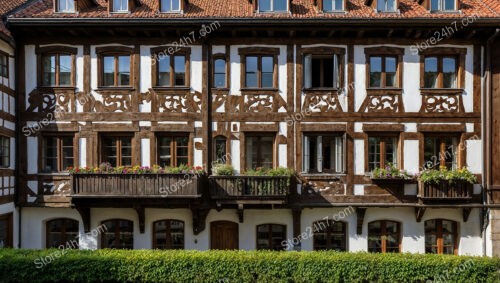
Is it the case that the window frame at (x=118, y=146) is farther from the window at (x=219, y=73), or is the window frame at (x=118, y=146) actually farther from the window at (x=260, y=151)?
the window at (x=260, y=151)

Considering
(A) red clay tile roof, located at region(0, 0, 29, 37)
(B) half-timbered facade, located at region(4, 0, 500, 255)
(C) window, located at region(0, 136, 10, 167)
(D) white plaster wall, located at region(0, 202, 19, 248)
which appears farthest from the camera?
(B) half-timbered facade, located at region(4, 0, 500, 255)

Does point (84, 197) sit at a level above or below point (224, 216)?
above

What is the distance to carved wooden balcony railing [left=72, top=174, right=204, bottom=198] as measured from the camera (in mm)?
14297

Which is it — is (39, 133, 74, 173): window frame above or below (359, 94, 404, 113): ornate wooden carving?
below

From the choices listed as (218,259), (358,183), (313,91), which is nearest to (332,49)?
(313,91)

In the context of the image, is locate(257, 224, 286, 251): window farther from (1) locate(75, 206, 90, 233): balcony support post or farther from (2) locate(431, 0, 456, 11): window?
(2) locate(431, 0, 456, 11): window

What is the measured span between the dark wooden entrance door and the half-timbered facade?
0.04 meters

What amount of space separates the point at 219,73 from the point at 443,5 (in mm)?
9366

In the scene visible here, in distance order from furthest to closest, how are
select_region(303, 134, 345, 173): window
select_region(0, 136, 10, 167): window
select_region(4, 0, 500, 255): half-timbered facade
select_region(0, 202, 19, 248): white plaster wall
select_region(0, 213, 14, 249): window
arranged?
1. select_region(303, 134, 345, 173): window
2. select_region(4, 0, 500, 255): half-timbered facade
3. select_region(0, 202, 19, 248): white plaster wall
4. select_region(0, 213, 14, 249): window
5. select_region(0, 136, 10, 167): window

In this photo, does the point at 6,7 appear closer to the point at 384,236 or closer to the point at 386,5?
the point at 386,5

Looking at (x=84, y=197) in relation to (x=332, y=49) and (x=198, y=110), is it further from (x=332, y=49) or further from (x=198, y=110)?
(x=332, y=49)

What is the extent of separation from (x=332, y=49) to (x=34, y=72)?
38.7ft

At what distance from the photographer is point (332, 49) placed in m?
15.4

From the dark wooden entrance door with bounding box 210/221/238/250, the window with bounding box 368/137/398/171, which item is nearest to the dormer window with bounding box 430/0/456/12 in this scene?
the window with bounding box 368/137/398/171
